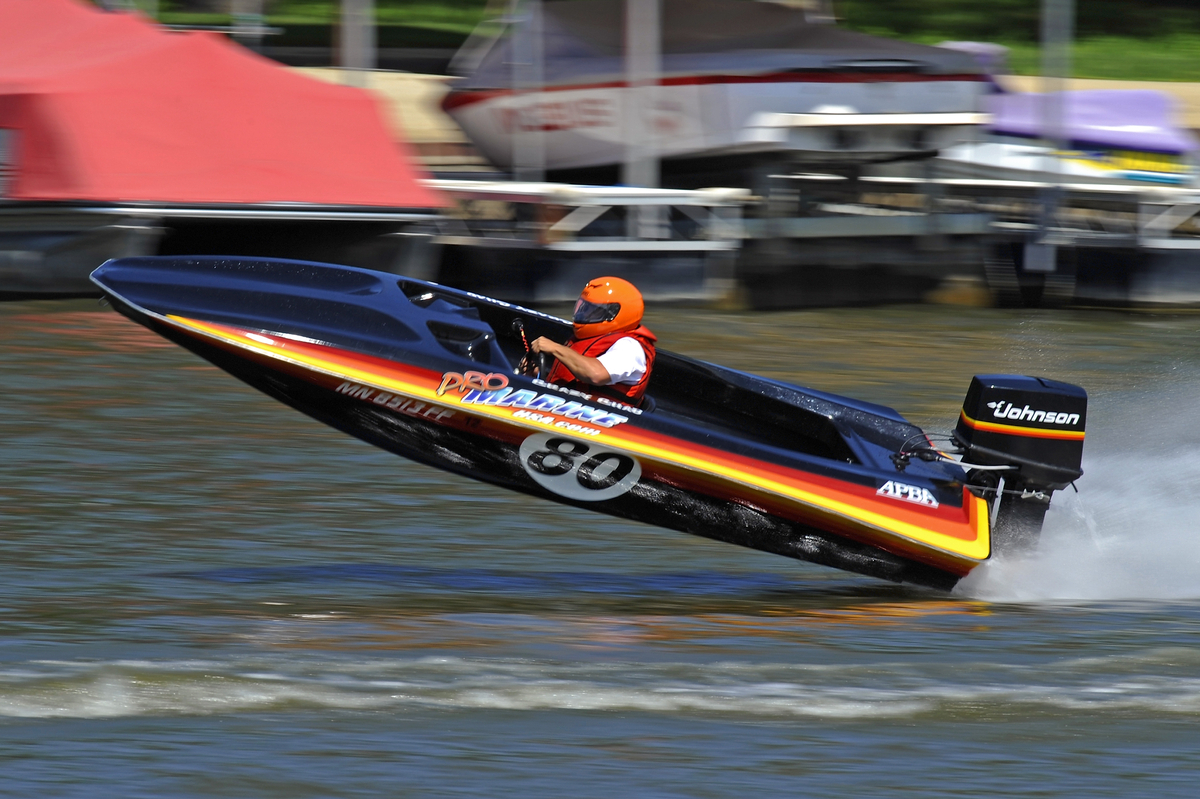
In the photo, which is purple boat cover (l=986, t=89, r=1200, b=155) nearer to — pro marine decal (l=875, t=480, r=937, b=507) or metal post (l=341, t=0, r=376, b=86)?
metal post (l=341, t=0, r=376, b=86)

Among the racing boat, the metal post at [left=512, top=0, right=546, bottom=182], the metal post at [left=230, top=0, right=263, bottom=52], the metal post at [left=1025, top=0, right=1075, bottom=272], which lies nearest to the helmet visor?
the racing boat

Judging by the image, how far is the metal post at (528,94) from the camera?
47.4 feet

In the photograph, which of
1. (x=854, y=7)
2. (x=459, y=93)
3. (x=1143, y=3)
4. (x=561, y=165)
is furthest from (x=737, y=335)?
(x=1143, y=3)

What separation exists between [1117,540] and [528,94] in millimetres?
8712

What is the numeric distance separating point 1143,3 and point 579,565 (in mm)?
24737

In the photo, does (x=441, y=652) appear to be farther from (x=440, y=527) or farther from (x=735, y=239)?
(x=735, y=239)

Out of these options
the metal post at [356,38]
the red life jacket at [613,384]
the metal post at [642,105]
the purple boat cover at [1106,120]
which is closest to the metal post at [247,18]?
the metal post at [356,38]

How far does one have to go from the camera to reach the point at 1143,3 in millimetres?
28422

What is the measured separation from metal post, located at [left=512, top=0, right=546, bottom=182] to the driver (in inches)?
327

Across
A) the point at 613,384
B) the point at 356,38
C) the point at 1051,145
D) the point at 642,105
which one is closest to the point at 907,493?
the point at 613,384

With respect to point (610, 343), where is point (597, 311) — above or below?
above

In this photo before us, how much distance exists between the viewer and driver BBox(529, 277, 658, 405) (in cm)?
627

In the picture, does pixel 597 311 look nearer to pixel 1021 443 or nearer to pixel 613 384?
pixel 613 384

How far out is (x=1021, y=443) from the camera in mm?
6398
